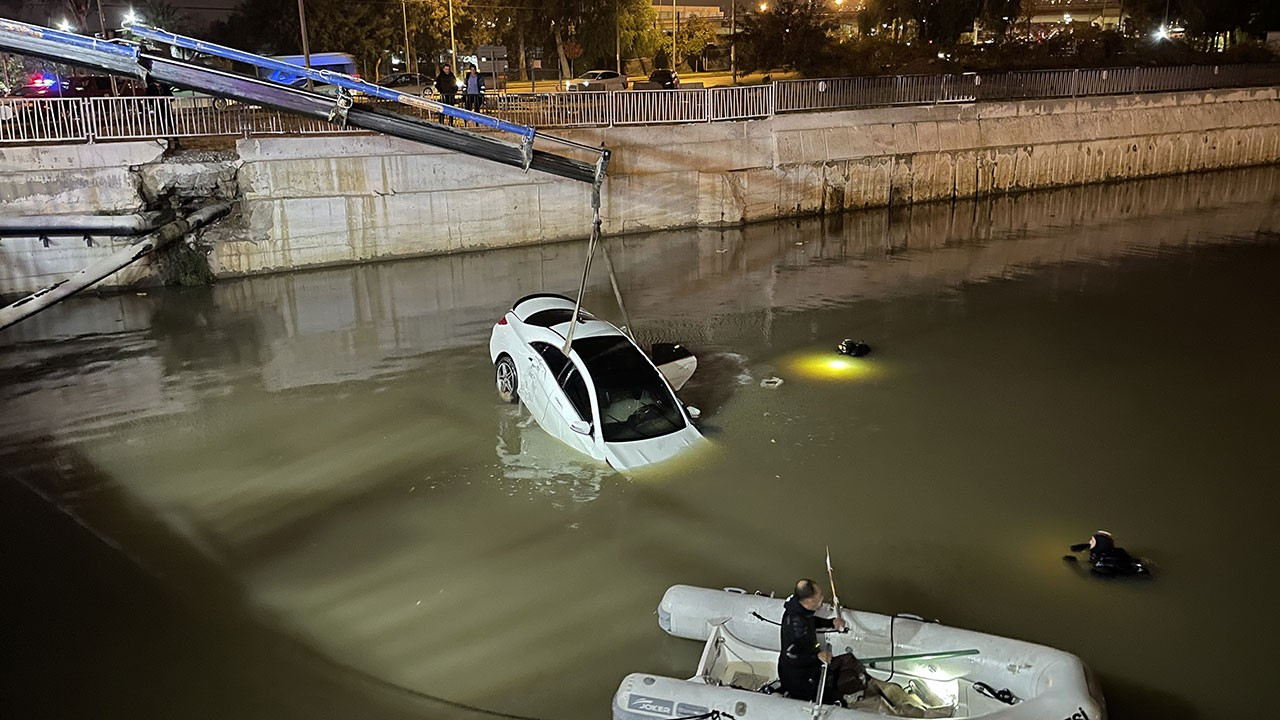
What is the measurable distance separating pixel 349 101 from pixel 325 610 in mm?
8230

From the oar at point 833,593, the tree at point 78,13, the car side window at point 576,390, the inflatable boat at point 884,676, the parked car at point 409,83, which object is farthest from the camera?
the tree at point 78,13

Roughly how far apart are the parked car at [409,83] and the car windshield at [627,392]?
20.9 meters

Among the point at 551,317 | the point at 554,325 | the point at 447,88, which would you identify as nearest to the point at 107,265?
the point at 551,317

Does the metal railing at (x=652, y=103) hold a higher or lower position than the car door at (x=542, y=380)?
higher

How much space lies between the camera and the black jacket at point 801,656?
6391mm

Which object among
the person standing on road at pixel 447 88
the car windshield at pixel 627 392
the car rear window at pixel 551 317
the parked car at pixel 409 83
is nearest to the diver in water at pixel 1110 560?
the car windshield at pixel 627 392

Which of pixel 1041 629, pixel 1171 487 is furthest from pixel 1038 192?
pixel 1041 629

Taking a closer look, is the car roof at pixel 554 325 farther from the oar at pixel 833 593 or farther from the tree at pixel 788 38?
the tree at pixel 788 38

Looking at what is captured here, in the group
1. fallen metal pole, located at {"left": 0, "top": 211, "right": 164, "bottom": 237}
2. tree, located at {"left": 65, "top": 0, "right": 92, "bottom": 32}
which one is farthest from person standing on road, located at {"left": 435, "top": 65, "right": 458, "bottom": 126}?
tree, located at {"left": 65, "top": 0, "right": 92, "bottom": 32}

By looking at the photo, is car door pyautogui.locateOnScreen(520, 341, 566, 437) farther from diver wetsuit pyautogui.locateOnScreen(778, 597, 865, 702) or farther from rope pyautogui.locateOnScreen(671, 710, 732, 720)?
rope pyautogui.locateOnScreen(671, 710, 732, 720)

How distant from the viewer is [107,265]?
54.4ft

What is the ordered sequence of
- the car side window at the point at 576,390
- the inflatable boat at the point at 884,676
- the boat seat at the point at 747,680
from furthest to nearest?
the car side window at the point at 576,390 < the boat seat at the point at 747,680 < the inflatable boat at the point at 884,676

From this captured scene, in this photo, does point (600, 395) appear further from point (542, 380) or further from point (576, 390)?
point (542, 380)

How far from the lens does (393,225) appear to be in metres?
22.8
